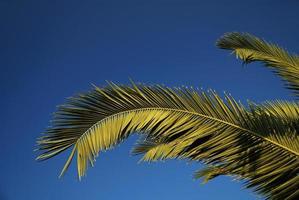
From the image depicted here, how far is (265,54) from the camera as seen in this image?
20.3ft

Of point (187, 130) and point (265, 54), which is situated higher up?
point (265, 54)

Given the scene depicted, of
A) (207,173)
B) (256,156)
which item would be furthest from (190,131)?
(207,173)

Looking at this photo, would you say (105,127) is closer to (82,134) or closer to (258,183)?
(82,134)

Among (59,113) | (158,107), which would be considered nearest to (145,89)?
(158,107)

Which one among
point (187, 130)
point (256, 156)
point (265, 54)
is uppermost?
point (265, 54)

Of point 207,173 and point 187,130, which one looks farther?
point 207,173

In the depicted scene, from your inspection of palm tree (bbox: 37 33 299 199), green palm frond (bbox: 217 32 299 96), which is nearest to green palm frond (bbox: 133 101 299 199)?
palm tree (bbox: 37 33 299 199)

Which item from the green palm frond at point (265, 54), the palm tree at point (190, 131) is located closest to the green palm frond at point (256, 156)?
the palm tree at point (190, 131)

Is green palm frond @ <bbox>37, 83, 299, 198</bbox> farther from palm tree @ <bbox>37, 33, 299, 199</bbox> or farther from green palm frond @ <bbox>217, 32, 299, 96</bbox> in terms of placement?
green palm frond @ <bbox>217, 32, 299, 96</bbox>

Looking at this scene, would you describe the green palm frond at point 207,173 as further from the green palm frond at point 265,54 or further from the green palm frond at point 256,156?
the green palm frond at point 265,54

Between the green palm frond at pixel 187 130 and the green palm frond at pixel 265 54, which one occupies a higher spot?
the green palm frond at pixel 265 54

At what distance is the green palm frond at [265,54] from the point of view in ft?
18.3

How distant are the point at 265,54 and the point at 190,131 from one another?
2176 mm

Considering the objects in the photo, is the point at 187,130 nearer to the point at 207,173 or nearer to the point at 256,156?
the point at 256,156
